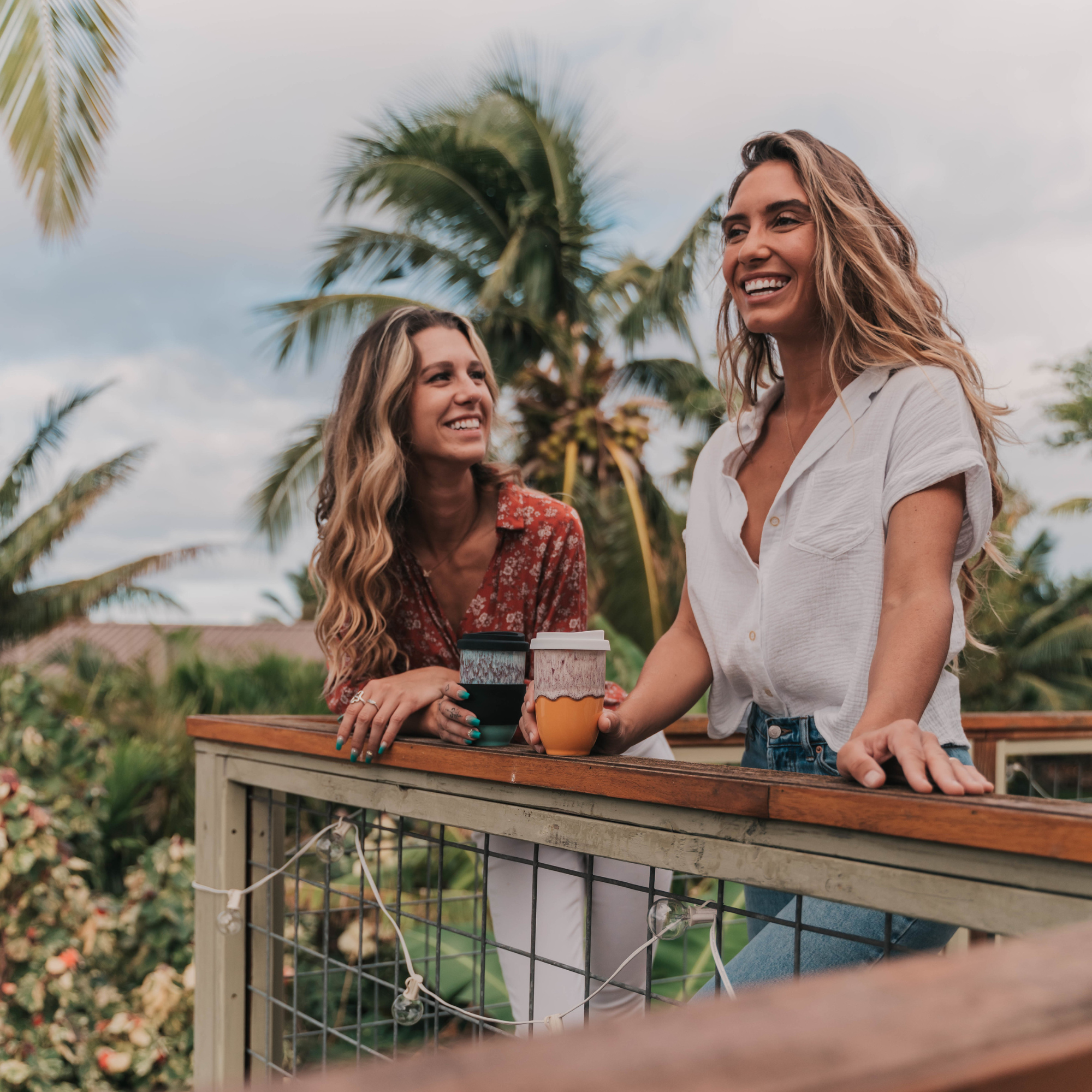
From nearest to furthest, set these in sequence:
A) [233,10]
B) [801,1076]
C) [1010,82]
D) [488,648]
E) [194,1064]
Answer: [801,1076] < [488,648] < [194,1064] < [233,10] < [1010,82]

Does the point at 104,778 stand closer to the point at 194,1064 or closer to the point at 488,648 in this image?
the point at 194,1064

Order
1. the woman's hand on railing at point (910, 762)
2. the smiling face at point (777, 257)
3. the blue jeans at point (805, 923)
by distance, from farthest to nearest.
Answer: the smiling face at point (777, 257), the blue jeans at point (805, 923), the woman's hand on railing at point (910, 762)

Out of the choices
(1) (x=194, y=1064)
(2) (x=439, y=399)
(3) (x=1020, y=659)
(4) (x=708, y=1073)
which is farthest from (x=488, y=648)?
(3) (x=1020, y=659)

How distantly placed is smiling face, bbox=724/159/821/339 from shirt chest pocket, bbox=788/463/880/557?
26 centimetres

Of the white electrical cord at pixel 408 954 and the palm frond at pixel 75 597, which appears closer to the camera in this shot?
the white electrical cord at pixel 408 954

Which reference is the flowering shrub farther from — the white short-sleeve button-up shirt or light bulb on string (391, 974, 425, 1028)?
the white short-sleeve button-up shirt

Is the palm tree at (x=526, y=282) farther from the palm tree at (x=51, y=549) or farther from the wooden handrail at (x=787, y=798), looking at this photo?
the wooden handrail at (x=787, y=798)

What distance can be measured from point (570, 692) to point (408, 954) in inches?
31.5

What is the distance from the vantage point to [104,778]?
20.6 ft

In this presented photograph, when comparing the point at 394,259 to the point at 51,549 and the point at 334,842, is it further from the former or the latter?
the point at 334,842

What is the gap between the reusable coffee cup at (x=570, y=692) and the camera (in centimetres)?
156

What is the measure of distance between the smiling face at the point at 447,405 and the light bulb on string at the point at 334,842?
82 cm

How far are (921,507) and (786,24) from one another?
1552 cm

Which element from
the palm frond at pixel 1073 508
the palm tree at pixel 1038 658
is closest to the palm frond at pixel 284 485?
Result: the palm tree at pixel 1038 658
